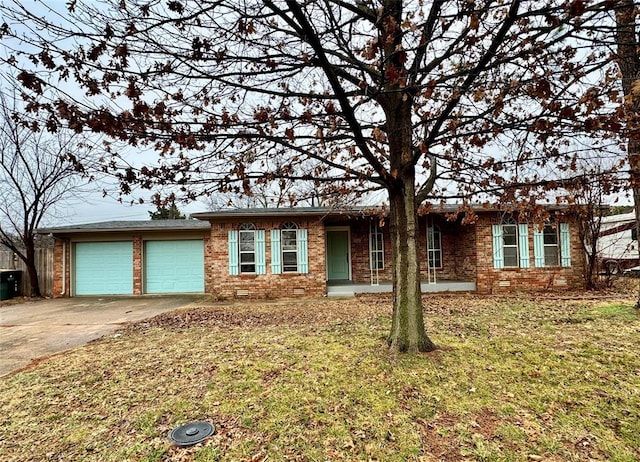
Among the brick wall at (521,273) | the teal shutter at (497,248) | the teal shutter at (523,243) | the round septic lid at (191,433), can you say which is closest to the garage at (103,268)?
the round septic lid at (191,433)

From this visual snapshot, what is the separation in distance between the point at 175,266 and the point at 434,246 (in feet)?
31.1

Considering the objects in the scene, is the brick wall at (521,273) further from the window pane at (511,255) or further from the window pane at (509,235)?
the window pane at (509,235)

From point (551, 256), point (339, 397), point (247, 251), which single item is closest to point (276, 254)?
point (247, 251)

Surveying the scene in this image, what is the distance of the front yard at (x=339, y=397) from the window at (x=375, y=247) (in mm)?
6559

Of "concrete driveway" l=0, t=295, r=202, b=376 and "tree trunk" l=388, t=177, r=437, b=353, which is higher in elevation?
"tree trunk" l=388, t=177, r=437, b=353

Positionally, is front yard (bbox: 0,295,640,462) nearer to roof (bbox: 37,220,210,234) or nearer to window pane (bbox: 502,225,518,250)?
window pane (bbox: 502,225,518,250)

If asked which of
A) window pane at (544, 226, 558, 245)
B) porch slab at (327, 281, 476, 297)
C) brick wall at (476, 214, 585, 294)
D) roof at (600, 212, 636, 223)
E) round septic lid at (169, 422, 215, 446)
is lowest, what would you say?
round septic lid at (169, 422, 215, 446)

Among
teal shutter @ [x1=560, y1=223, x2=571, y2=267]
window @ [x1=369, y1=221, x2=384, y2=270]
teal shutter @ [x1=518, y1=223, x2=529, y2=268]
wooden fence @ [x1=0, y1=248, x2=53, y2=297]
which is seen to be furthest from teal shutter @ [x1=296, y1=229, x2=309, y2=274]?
wooden fence @ [x1=0, y1=248, x2=53, y2=297]

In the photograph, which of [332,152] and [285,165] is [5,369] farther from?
[332,152]

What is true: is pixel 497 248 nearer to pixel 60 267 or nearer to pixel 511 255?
pixel 511 255

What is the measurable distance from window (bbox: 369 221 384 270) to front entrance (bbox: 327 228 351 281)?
0.91m

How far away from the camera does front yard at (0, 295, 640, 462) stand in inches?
104

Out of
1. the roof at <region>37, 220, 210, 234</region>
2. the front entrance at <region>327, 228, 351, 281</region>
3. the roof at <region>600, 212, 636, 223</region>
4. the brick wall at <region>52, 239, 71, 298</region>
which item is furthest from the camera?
the front entrance at <region>327, 228, 351, 281</region>

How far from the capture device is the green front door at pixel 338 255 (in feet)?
42.7
